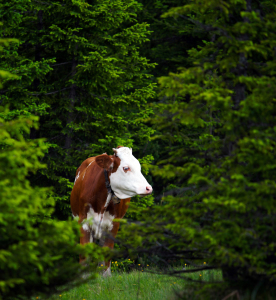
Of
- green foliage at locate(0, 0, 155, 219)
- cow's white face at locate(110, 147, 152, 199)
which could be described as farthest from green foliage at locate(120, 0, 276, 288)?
green foliage at locate(0, 0, 155, 219)

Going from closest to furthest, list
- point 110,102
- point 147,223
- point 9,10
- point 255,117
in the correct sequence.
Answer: point 255,117, point 147,223, point 9,10, point 110,102

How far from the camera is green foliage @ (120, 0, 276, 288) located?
3275 mm

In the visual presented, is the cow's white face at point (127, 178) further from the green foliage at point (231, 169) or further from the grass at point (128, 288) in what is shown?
the green foliage at point (231, 169)

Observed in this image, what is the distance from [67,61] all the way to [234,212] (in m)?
9.09

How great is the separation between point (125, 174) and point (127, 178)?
9 centimetres

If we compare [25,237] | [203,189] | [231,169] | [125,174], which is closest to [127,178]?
[125,174]

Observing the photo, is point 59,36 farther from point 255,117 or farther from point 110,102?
point 255,117

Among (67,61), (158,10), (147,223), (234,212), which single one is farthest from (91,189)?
(158,10)

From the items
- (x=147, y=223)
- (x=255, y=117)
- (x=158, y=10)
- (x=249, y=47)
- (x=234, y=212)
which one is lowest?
(x=147, y=223)

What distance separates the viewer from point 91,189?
7445 millimetres

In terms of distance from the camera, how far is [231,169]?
144 inches

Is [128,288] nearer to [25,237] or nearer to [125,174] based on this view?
[125,174]

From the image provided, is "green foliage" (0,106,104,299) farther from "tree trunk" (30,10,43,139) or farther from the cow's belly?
"tree trunk" (30,10,43,139)

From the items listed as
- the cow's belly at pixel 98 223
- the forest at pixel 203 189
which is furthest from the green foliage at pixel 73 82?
the forest at pixel 203 189
